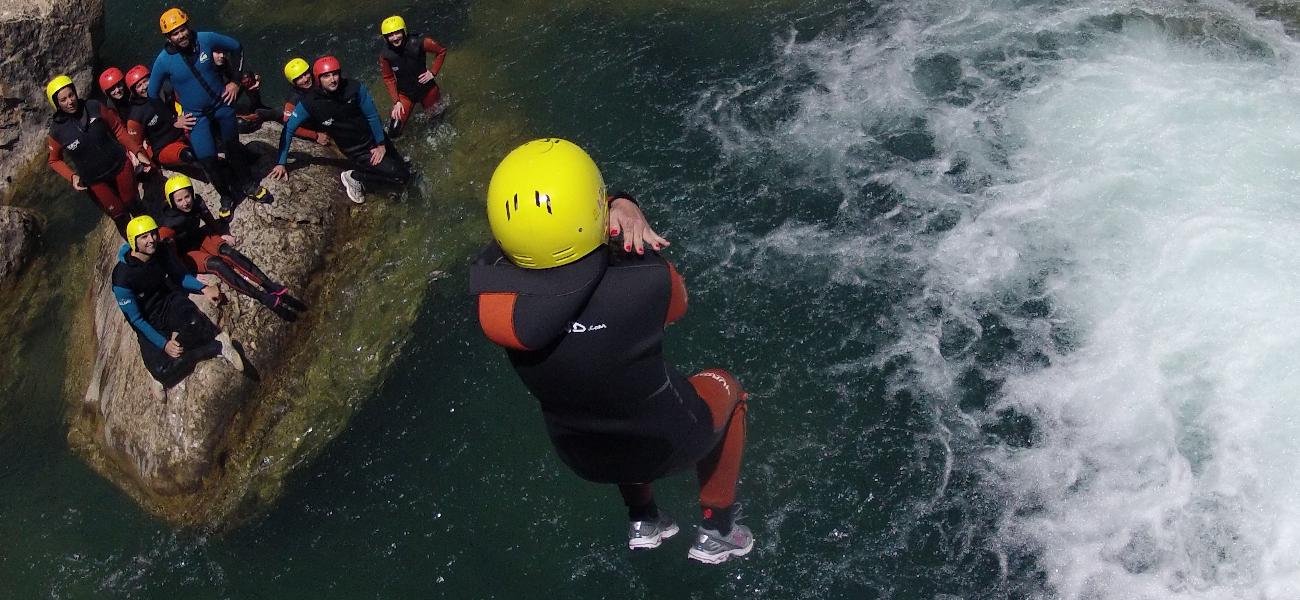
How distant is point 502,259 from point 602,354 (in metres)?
0.55

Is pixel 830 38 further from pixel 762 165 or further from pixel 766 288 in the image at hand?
pixel 766 288

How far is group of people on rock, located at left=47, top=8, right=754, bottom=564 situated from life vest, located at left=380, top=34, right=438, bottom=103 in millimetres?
15

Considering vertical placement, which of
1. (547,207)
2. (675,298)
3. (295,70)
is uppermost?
(547,207)

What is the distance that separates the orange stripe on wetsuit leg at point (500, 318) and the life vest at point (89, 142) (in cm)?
718

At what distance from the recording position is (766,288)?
8.04 meters

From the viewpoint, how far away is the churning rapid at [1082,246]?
6.25 metres

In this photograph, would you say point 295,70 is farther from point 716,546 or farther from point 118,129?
point 716,546

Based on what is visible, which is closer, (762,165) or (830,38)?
(762,165)

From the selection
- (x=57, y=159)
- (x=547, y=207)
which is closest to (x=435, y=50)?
(x=57, y=159)

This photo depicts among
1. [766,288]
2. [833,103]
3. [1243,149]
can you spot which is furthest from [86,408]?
[1243,149]

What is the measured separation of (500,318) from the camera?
140 inches

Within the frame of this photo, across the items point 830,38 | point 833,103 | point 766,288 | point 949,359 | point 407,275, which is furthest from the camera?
point 830,38

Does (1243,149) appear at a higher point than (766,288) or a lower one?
higher

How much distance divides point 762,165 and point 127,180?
6.07 metres
